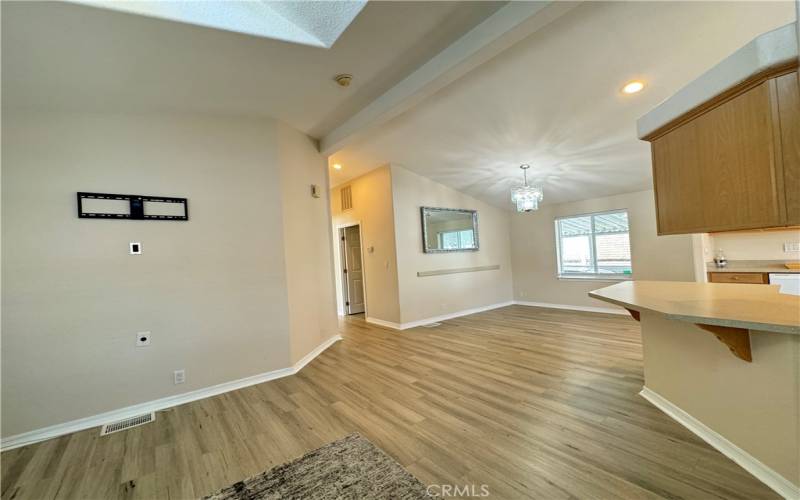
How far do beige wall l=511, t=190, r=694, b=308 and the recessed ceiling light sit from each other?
9.58 ft

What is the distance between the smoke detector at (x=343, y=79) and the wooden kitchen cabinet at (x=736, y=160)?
7.69 ft

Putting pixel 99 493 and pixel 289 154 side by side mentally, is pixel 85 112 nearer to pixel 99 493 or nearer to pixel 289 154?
pixel 289 154

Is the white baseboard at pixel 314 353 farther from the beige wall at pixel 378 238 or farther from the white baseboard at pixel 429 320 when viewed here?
the beige wall at pixel 378 238

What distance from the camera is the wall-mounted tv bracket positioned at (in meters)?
2.63

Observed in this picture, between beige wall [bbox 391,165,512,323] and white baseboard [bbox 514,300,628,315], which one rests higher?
beige wall [bbox 391,165,512,323]

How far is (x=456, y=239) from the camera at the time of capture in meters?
6.24

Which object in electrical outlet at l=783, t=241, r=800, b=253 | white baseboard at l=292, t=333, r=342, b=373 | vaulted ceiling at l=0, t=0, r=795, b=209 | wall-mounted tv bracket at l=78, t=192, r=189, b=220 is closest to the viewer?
vaulted ceiling at l=0, t=0, r=795, b=209

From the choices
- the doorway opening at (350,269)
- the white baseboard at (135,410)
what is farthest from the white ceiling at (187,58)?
the doorway opening at (350,269)

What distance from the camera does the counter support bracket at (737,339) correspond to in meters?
1.64

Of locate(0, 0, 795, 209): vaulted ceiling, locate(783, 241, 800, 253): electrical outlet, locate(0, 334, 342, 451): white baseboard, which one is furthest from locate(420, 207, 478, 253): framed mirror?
locate(783, 241, 800, 253): electrical outlet

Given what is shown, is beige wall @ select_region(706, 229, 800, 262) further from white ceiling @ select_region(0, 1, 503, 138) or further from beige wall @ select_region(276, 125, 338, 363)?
beige wall @ select_region(276, 125, 338, 363)

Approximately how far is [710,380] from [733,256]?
4.10 meters

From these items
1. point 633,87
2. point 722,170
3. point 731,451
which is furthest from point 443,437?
point 633,87

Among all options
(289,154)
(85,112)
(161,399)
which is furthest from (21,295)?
(289,154)
